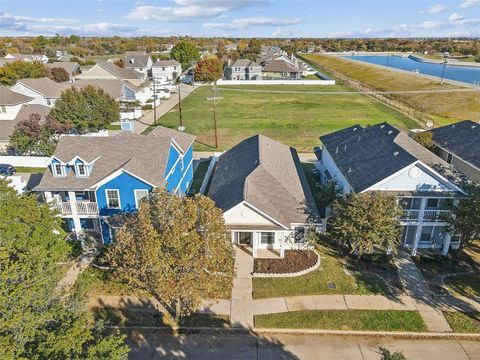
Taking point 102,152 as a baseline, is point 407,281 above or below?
below

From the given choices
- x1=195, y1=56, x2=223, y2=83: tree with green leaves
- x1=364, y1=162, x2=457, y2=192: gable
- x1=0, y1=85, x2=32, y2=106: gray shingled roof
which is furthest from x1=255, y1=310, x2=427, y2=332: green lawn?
x1=195, y1=56, x2=223, y2=83: tree with green leaves

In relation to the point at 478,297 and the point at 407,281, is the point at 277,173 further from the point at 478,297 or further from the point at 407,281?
the point at 478,297

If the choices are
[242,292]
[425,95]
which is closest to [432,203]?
[242,292]

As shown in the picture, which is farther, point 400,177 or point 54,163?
point 54,163

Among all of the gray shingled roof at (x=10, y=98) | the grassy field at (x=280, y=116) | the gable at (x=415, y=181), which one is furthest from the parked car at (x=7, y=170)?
the gable at (x=415, y=181)

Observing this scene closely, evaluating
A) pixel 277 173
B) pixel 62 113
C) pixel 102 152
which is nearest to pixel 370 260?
pixel 277 173

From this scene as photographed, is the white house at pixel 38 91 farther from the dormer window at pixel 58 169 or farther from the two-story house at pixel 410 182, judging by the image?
the two-story house at pixel 410 182
